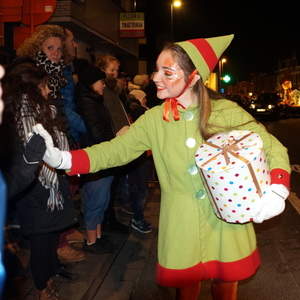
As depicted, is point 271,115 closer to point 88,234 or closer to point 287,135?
point 287,135

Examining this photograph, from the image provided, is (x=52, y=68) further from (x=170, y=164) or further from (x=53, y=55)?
(x=170, y=164)

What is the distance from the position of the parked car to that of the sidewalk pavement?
2257cm

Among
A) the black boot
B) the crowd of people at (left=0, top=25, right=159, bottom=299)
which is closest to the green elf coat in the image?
the crowd of people at (left=0, top=25, right=159, bottom=299)

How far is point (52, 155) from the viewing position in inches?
98.0

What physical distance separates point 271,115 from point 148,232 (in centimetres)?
2325

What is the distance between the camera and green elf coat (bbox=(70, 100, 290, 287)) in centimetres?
271

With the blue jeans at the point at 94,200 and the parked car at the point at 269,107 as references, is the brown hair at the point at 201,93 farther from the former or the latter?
the parked car at the point at 269,107

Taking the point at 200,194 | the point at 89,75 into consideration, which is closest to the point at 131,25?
the point at 89,75

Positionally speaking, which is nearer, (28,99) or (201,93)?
(201,93)

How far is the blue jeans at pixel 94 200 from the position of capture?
4.86m

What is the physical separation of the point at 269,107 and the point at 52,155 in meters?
26.3

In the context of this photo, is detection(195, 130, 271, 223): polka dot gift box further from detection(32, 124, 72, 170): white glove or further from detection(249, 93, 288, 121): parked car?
detection(249, 93, 288, 121): parked car

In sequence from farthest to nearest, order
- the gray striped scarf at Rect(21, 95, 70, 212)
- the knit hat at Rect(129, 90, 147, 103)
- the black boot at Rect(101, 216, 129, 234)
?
the knit hat at Rect(129, 90, 147, 103) → the black boot at Rect(101, 216, 129, 234) → the gray striped scarf at Rect(21, 95, 70, 212)

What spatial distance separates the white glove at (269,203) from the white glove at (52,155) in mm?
1120
